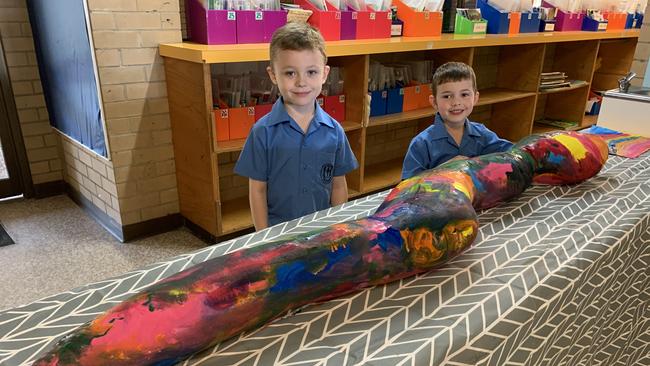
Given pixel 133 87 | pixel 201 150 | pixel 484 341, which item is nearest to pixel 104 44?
pixel 133 87

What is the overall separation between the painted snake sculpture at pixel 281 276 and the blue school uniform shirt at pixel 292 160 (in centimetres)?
44

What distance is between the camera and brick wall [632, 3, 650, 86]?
107 inches

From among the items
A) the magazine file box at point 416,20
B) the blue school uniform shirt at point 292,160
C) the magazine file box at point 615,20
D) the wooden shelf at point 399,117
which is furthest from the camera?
the magazine file box at point 615,20

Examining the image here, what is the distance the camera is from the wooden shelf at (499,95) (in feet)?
12.0

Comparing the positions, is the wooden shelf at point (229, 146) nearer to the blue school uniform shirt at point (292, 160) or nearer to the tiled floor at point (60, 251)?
the tiled floor at point (60, 251)

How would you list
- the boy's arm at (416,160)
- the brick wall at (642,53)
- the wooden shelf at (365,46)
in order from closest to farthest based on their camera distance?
the boy's arm at (416,160), the wooden shelf at (365,46), the brick wall at (642,53)

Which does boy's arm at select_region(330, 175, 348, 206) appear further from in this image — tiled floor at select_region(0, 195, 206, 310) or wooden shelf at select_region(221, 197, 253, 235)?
tiled floor at select_region(0, 195, 206, 310)

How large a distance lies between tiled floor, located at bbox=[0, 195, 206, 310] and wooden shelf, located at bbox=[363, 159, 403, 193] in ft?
3.88

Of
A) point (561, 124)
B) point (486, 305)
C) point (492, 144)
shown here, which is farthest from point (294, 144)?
point (561, 124)

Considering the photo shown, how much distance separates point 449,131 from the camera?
1635mm

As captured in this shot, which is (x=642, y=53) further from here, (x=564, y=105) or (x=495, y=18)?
(x=564, y=105)

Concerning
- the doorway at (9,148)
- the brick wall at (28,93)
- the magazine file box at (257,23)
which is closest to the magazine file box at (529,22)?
the magazine file box at (257,23)

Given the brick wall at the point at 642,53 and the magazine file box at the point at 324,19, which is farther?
the brick wall at the point at 642,53

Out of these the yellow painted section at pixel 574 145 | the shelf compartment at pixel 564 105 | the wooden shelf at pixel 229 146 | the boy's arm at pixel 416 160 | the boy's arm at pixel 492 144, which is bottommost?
the shelf compartment at pixel 564 105
